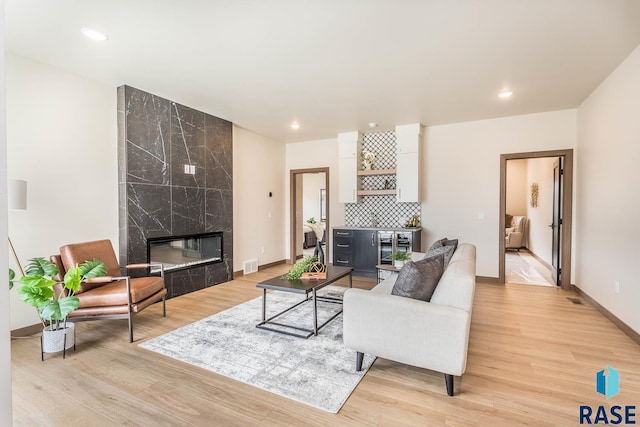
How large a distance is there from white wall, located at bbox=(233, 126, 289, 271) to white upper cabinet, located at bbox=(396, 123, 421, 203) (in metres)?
2.60

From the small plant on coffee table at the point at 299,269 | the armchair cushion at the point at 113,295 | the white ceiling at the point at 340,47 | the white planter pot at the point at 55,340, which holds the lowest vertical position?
the white planter pot at the point at 55,340

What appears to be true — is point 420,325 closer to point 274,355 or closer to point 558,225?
point 274,355

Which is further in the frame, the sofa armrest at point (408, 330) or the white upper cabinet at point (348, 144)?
the white upper cabinet at point (348, 144)

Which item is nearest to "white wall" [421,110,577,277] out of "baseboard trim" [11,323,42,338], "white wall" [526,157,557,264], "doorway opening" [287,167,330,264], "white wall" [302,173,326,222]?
"white wall" [526,157,557,264]

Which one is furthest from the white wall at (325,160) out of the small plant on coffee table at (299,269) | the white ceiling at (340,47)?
the small plant on coffee table at (299,269)

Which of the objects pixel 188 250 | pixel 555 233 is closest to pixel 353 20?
pixel 188 250

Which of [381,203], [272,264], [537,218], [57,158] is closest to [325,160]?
[381,203]

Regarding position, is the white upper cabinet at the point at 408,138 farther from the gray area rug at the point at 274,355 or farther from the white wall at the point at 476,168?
the gray area rug at the point at 274,355

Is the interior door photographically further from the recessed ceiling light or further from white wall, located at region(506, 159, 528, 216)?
the recessed ceiling light

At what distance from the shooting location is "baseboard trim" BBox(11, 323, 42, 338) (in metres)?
3.00

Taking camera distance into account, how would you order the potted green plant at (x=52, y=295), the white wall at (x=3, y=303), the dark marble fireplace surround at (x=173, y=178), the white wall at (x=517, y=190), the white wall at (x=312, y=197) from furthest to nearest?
the white wall at (x=312, y=197) < the white wall at (x=517, y=190) < the dark marble fireplace surround at (x=173, y=178) < the potted green plant at (x=52, y=295) < the white wall at (x=3, y=303)

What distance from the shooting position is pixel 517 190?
933cm

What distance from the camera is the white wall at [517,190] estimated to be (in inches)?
363

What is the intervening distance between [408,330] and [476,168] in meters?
3.98
